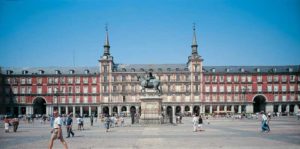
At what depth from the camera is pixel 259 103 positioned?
108250mm

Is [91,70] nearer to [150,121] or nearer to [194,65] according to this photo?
[194,65]

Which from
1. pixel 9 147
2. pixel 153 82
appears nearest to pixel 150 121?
pixel 153 82

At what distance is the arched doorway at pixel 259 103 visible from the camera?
105062mm

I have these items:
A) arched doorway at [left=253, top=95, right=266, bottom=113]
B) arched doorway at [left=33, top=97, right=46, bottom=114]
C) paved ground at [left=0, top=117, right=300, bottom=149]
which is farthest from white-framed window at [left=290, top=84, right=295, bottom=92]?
paved ground at [left=0, top=117, right=300, bottom=149]

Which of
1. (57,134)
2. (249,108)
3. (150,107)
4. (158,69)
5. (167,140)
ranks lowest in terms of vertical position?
(249,108)

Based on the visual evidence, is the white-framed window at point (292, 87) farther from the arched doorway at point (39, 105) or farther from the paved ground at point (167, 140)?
the paved ground at point (167, 140)

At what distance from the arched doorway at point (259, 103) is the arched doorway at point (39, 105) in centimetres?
6136

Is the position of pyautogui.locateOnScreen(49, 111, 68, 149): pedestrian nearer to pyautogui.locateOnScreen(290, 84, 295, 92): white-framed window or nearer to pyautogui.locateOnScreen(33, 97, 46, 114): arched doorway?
pyautogui.locateOnScreen(33, 97, 46, 114): arched doorway

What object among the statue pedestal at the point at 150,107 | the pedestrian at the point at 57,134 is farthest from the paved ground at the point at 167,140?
the statue pedestal at the point at 150,107

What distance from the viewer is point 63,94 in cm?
10475

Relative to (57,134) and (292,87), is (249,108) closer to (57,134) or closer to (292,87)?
(292,87)

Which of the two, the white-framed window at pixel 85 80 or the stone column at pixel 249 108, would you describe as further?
the white-framed window at pixel 85 80

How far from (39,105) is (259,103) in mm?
64433

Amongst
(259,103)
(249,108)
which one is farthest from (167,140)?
(259,103)
